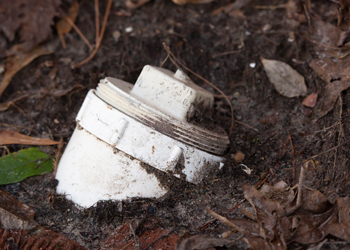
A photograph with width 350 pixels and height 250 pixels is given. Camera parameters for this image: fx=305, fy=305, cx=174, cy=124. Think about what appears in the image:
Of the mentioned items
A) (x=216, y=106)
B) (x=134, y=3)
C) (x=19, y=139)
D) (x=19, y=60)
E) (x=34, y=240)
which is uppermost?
(x=134, y=3)

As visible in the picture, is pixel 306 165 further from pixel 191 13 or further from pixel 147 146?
pixel 191 13

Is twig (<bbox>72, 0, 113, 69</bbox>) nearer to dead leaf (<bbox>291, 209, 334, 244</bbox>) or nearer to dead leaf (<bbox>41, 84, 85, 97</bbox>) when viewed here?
dead leaf (<bbox>41, 84, 85, 97</bbox>)

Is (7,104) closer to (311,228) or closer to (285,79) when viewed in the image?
(285,79)

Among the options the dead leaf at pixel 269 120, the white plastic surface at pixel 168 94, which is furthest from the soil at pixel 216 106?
the white plastic surface at pixel 168 94

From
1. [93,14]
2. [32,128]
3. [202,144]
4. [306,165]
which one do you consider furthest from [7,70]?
[306,165]

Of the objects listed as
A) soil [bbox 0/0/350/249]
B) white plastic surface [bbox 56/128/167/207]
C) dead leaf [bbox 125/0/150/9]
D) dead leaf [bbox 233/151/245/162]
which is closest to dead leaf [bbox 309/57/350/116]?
soil [bbox 0/0/350/249]

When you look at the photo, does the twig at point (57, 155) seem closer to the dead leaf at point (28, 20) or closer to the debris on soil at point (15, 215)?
the debris on soil at point (15, 215)

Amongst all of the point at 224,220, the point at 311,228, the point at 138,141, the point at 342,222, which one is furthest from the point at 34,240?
the point at 342,222
